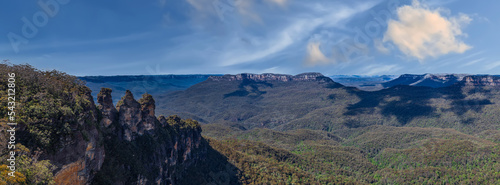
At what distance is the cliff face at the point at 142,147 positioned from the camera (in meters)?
51.0

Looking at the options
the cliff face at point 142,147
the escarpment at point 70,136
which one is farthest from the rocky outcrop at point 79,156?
the cliff face at point 142,147

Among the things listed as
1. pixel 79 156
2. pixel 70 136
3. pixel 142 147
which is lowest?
pixel 142 147

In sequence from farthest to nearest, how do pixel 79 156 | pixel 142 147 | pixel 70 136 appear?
1. pixel 142 147
2. pixel 79 156
3. pixel 70 136

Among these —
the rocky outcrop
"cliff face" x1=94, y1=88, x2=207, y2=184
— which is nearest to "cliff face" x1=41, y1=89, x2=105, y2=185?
the rocky outcrop

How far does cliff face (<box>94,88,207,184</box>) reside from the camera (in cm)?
5097

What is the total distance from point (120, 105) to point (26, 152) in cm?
3854

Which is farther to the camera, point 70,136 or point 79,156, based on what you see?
point 79,156

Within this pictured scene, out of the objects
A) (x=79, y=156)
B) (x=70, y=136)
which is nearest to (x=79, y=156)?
(x=79, y=156)

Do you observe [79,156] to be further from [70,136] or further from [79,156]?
[70,136]

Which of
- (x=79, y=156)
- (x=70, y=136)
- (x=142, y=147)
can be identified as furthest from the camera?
(x=142, y=147)

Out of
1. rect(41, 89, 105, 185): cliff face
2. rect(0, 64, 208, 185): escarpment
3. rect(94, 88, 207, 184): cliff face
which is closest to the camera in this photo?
rect(0, 64, 208, 185): escarpment

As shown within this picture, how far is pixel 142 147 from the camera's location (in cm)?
6638

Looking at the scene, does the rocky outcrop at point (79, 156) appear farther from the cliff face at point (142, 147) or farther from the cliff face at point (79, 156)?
the cliff face at point (142, 147)

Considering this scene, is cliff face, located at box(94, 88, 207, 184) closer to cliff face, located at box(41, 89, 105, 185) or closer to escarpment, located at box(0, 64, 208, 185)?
escarpment, located at box(0, 64, 208, 185)
